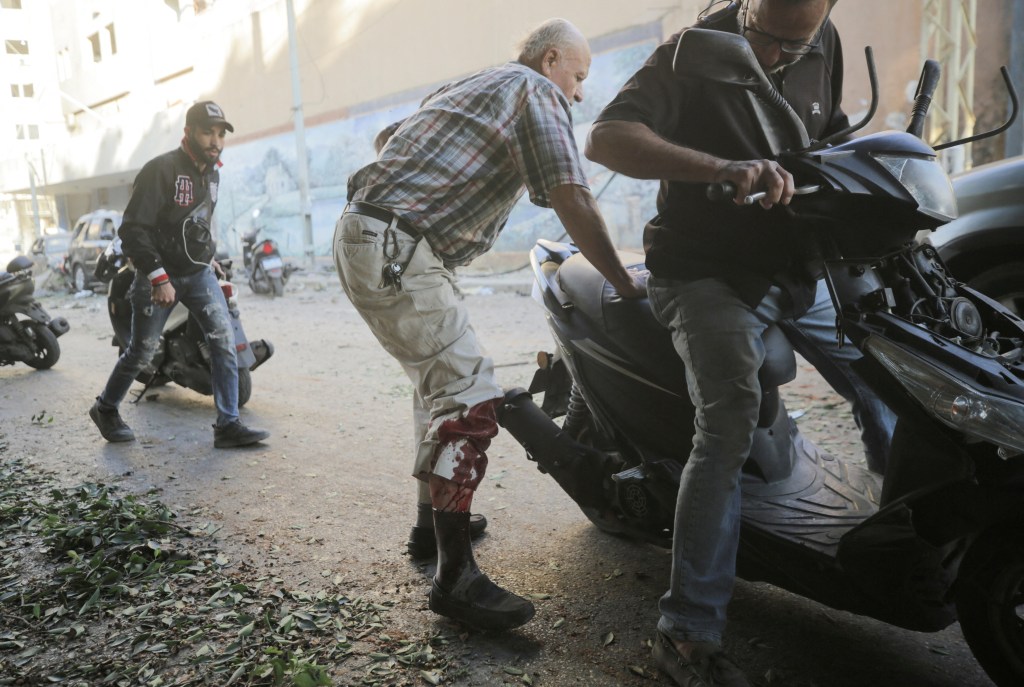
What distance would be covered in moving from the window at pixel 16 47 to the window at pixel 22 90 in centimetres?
178

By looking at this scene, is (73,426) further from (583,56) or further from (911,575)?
(911,575)

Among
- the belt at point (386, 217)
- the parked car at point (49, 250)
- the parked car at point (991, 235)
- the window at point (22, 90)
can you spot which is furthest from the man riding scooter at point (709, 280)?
the window at point (22, 90)

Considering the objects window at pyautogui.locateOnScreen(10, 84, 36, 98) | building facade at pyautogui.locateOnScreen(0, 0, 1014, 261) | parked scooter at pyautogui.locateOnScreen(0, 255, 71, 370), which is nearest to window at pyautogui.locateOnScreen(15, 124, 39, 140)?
window at pyautogui.locateOnScreen(10, 84, 36, 98)

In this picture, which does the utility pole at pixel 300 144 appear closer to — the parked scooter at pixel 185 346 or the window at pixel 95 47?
the parked scooter at pixel 185 346

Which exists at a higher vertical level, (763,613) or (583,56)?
(583,56)

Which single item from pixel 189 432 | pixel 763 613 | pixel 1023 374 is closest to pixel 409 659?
Answer: pixel 763 613

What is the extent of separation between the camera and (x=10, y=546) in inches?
147

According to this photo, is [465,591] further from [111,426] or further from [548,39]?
[111,426]

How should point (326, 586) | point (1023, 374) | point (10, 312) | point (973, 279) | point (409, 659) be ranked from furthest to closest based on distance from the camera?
point (10, 312), point (973, 279), point (326, 586), point (409, 659), point (1023, 374)

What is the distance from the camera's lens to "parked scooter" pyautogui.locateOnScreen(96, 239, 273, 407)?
20.5 feet

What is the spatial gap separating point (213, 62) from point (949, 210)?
28914 millimetres

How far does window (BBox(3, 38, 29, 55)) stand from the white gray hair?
5430 cm

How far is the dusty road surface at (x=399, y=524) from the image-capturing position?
2.66 meters

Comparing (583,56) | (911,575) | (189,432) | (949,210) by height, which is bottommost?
(189,432)
